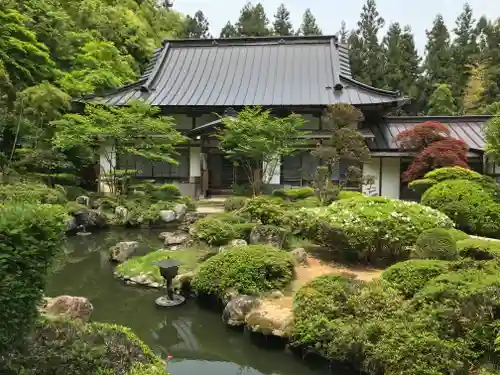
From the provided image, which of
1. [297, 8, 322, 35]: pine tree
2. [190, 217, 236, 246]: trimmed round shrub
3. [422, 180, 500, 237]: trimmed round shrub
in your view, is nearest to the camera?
[190, 217, 236, 246]: trimmed round shrub

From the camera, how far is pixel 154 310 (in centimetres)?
780

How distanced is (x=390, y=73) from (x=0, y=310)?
129 ft

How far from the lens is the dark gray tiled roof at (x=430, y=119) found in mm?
19609

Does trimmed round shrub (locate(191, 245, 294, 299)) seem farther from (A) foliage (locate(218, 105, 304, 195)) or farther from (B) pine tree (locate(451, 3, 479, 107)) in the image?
(B) pine tree (locate(451, 3, 479, 107))

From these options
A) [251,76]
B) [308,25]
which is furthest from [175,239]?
[308,25]

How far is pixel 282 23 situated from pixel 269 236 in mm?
48466

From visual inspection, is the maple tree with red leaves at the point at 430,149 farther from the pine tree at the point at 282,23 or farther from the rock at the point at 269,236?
the pine tree at the point at 282,23

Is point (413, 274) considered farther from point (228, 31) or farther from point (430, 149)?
point (228, 31)

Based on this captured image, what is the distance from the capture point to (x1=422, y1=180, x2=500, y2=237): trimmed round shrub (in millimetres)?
11594

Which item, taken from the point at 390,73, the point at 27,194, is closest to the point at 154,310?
the point at 27,194

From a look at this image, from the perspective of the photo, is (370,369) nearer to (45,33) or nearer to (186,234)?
(186,234)

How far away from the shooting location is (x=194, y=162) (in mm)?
21203

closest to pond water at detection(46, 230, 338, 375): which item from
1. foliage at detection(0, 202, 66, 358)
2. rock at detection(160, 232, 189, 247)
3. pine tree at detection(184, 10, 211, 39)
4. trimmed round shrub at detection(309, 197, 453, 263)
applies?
foliage at detection(0, 202, 66, 358)

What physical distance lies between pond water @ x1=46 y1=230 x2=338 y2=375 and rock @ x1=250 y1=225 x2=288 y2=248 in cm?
282
